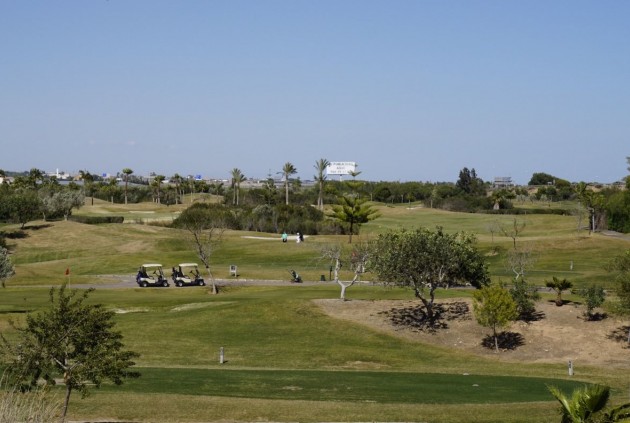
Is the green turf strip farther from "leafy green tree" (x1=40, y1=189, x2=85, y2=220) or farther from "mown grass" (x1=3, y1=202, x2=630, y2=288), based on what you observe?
"leafy green tree" (x1=40, y1=189, x2=85, y2=220)

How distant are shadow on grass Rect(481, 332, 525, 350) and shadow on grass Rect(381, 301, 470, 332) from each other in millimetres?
2917

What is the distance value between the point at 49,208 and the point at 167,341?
95617 mm

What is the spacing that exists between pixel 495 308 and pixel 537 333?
449cm

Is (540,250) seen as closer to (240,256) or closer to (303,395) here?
(240,256)

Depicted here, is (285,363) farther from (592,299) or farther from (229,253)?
(229,253)

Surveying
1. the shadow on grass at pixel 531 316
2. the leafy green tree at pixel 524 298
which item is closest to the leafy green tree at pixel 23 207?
the leafy green tree at pixel 524 298

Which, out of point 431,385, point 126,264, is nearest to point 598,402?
point 431,385

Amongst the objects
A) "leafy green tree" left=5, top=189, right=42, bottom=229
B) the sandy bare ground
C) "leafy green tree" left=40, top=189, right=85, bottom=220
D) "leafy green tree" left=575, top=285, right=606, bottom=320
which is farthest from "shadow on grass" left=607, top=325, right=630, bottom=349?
"leafy green tree" left=40, top=189, right=85, bottom=220

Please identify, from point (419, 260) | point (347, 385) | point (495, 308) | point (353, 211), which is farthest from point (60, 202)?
point (347, 385)

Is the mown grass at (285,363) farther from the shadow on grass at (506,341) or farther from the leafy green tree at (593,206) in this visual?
the leafy green tree at (593,206)

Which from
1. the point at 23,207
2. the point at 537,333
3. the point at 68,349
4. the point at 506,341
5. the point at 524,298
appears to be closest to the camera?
the point at 68,349

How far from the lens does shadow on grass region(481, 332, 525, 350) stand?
4875 centimetres

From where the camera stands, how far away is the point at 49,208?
135500 millimetres

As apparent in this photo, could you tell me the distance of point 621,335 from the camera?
4903cm
